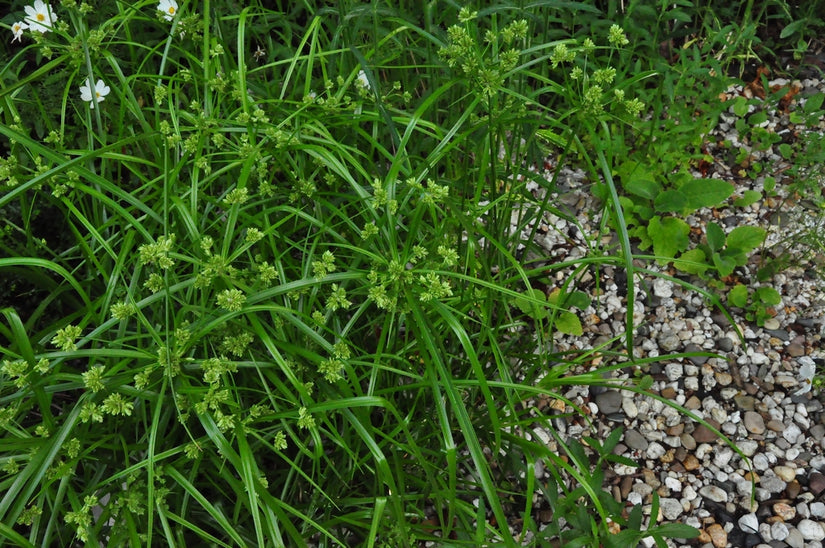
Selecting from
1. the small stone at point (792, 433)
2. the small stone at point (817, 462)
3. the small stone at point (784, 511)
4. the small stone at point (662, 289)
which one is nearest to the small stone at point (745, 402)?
the small stone at point (792, 433)

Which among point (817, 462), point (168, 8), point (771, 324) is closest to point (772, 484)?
point (817, 462)

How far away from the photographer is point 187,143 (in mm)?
1585

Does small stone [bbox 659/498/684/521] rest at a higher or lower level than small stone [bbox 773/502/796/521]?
lower

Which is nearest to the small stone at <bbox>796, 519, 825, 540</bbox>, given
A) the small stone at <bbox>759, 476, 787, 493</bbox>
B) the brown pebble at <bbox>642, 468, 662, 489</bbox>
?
the small stone at <bbox>759, 476, 787, 493</bbox>

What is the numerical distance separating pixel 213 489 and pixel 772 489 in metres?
1.50

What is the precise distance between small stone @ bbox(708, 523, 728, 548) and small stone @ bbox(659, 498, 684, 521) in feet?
0.29

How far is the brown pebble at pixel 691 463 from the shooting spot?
2.15 meters

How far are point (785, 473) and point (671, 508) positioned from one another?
36cm

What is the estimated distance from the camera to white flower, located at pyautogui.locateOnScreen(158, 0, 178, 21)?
1892mm

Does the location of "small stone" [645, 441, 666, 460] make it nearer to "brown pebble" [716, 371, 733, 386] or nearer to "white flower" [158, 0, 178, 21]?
"brown pebble" [716, 371, 733, 386]

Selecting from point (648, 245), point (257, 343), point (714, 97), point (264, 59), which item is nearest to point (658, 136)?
point (714, 97)

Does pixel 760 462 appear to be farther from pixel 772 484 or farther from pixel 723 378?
pixel 723 378

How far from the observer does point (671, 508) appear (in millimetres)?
2053

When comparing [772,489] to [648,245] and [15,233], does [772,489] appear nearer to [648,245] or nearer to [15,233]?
[648,245]
